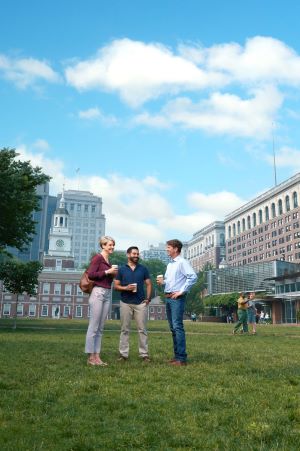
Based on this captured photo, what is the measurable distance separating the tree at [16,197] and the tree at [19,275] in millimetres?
2708

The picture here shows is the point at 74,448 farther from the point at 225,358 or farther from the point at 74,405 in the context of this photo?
the point at 225,358

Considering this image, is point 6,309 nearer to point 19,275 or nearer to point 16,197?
point 19,275

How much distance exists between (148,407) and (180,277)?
4190 millimetres

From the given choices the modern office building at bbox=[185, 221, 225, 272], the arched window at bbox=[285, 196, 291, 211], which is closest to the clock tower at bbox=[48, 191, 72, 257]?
the modern office building at bbox=[185, 221, 225, 272]

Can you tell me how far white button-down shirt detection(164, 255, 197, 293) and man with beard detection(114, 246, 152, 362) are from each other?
1.75 feet

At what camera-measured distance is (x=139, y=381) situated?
266 inches

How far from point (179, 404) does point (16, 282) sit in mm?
26731

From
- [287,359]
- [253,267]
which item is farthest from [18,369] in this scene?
[253,267]

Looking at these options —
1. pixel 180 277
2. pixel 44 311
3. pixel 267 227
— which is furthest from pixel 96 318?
pixel 267 227

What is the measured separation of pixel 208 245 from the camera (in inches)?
6703

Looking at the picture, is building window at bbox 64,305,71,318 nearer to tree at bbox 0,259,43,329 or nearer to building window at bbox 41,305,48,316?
building window at bbox 41,305,48,316

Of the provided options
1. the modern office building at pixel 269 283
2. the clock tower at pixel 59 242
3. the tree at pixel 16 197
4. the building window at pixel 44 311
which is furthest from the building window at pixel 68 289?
the tree at pixel 16 197

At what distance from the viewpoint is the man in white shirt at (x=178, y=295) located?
8.82 m

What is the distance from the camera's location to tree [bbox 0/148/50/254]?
924 inches
